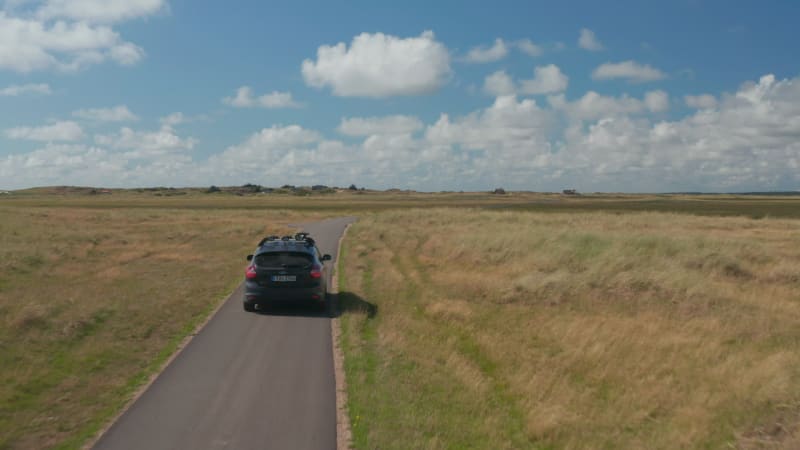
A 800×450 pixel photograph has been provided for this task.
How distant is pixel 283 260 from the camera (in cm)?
1428

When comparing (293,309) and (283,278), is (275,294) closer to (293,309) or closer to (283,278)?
(283,278)

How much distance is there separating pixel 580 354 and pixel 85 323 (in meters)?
10.5

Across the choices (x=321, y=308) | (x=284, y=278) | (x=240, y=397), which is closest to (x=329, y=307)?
(x=321, y=308)

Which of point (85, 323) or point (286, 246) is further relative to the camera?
point (286, 246)

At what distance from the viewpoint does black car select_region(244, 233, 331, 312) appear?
45.5 ft

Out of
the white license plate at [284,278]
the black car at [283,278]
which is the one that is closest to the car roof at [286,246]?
the black car at [283,278]

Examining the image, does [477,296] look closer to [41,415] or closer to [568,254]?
[568,254]

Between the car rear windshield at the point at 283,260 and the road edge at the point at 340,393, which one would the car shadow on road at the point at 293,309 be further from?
the car rear windshield at the point at 283,260

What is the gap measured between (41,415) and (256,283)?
662 cm

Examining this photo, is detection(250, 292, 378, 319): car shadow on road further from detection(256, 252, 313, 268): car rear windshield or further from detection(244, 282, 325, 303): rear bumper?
detection(256, 252, 313, 268): car rear windshield

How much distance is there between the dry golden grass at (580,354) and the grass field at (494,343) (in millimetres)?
44

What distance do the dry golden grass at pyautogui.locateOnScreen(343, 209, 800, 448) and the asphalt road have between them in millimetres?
574

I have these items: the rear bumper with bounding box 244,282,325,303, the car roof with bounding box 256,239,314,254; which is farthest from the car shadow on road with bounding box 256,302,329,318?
the car roof with bounding box 256,239,314,254

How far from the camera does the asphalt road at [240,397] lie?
261 inches
